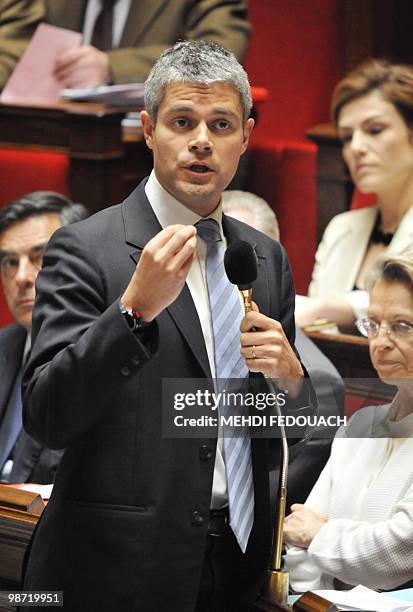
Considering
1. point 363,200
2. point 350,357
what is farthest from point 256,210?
point 363,200

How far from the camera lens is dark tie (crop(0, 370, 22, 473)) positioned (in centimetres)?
232

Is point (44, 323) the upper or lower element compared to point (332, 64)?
lower

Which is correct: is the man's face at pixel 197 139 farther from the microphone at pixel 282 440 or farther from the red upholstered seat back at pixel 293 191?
the red upholstered seat back at pixel 293 191

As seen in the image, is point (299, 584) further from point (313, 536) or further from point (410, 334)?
point (410, 334)

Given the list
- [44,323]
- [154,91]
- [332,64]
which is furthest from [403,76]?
[44,323]

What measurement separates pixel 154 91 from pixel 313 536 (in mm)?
804

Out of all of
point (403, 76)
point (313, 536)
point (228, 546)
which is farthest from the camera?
point (403, 76)

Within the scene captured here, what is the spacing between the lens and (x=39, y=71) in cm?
359

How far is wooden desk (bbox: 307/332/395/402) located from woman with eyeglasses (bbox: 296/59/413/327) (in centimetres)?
42

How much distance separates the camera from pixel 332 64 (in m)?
4.14

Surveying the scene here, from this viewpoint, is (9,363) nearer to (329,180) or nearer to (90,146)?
(90,146)

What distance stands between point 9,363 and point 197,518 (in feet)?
3.94

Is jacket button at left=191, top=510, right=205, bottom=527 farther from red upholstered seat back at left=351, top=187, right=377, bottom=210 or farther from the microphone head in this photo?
red upholstered seat back at left=351, top=187, right=377, bottom=210

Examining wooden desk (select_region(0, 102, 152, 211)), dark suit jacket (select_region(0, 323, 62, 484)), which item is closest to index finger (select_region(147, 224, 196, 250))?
dark suit jacket (select_region(0, 323, 62, 484))
